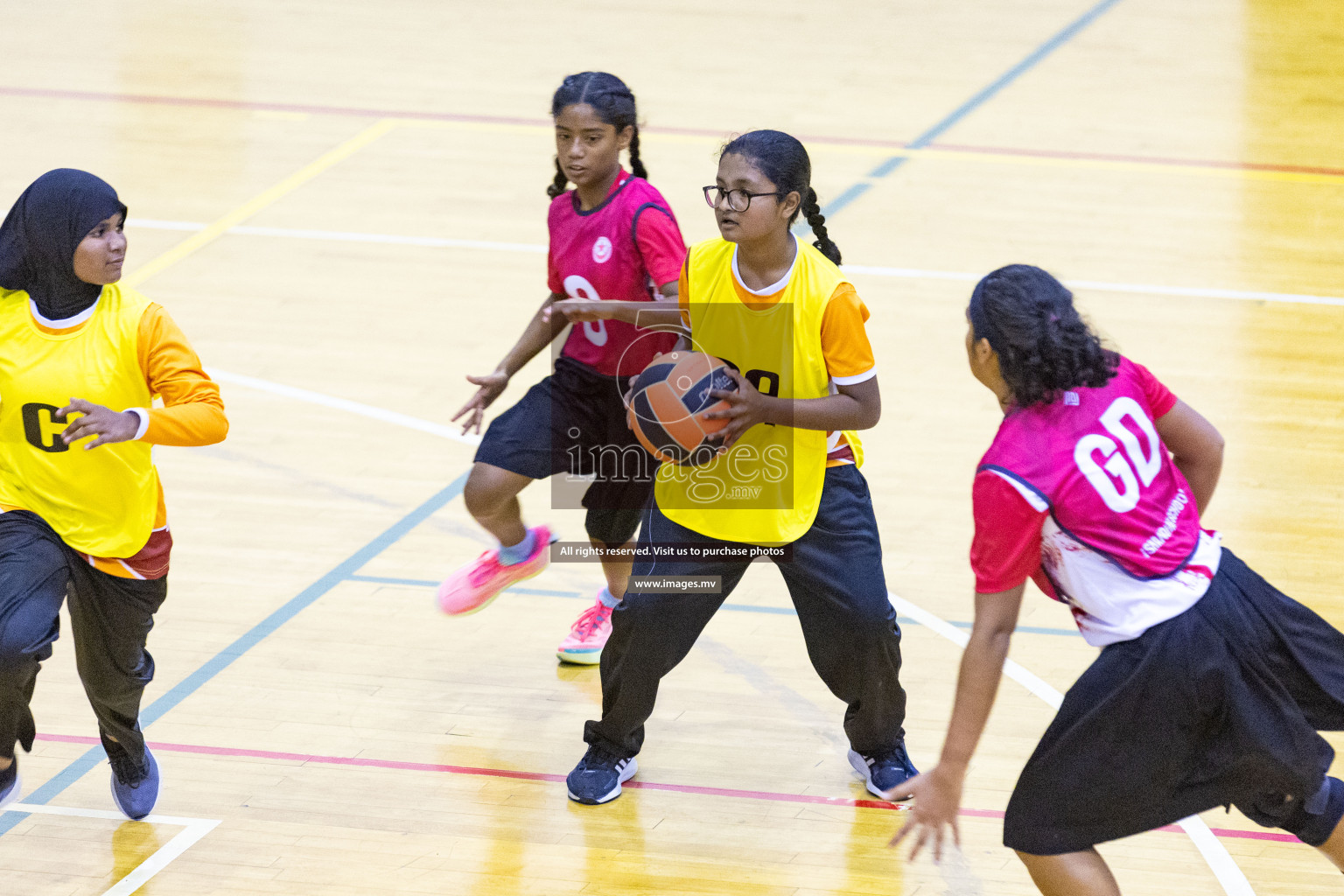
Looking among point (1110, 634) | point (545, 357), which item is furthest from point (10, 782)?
point (545, 357)

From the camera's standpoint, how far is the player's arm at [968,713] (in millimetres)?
2945

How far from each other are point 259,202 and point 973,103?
16.8ft

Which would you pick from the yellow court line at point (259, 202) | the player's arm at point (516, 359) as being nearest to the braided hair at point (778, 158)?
the player's arm at point (516, 359)

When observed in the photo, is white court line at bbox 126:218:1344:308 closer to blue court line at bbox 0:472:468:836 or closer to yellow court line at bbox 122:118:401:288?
yellow court line at bbox 122:118:401:288

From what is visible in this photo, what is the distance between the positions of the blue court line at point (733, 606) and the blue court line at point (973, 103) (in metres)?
4.20

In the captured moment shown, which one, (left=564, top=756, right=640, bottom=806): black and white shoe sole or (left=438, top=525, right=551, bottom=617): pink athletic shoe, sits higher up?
(left=438, top=525, right=551, bottom=617): pink athletic shoe

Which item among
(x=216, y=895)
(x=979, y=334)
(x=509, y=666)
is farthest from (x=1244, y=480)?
(x=216, y=895)

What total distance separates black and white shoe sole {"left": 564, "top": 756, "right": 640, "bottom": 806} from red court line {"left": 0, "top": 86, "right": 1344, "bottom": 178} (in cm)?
667

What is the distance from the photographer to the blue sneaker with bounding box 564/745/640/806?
422cm

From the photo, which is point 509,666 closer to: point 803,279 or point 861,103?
point 803,279

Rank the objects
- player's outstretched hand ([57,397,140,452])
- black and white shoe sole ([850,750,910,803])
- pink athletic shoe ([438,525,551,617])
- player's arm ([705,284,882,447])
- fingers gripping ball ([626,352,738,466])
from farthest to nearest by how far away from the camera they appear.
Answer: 1. pink athletic shoe ([438,525,551,617])
2. black and white shoe sole ([850,750,910,803])
3. fingers gripping ball ([626,352,738,466])
4. player's arm ([705,284,882,447])
5. player's outstretched hand ([57,397,140,452])

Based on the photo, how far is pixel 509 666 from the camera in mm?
4957

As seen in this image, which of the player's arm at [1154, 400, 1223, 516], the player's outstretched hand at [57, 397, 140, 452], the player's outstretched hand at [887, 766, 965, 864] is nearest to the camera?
the player's outstretched hand at [887, 766, 965, 864]

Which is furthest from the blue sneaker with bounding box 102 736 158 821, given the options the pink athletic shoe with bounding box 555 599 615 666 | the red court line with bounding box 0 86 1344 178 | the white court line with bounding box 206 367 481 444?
the red court line with bounding box 0 86 1344 178
